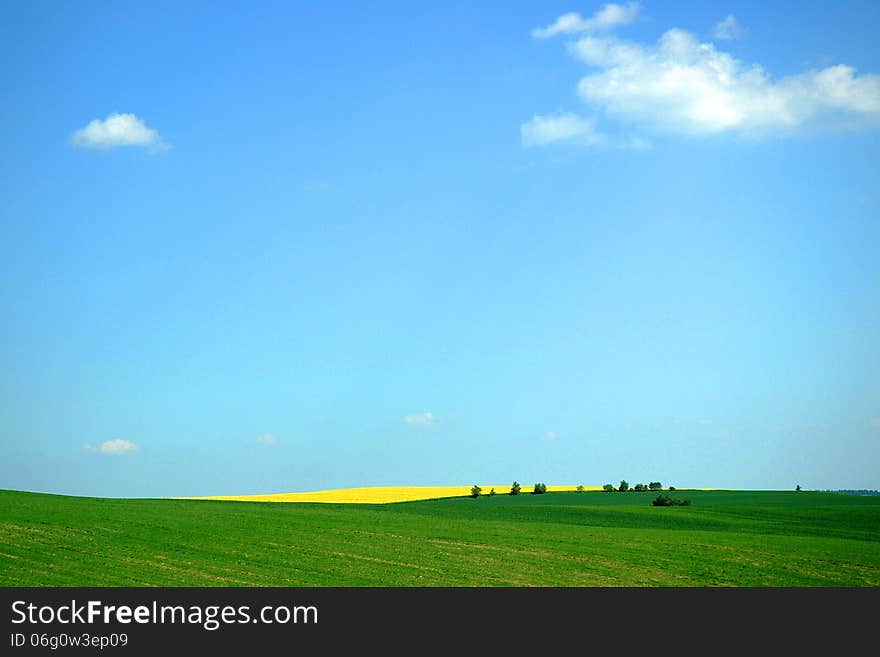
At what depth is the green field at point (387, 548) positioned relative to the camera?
81.5 ft

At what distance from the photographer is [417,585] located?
2498 cm

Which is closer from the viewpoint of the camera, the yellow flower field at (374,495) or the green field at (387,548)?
the green field at (387,548)

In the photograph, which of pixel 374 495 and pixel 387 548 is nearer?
pixel 387 548

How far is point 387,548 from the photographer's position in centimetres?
3158

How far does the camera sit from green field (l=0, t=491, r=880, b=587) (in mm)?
24828

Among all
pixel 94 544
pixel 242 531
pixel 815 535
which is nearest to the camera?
pixel 94 544

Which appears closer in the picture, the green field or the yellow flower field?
the green field
